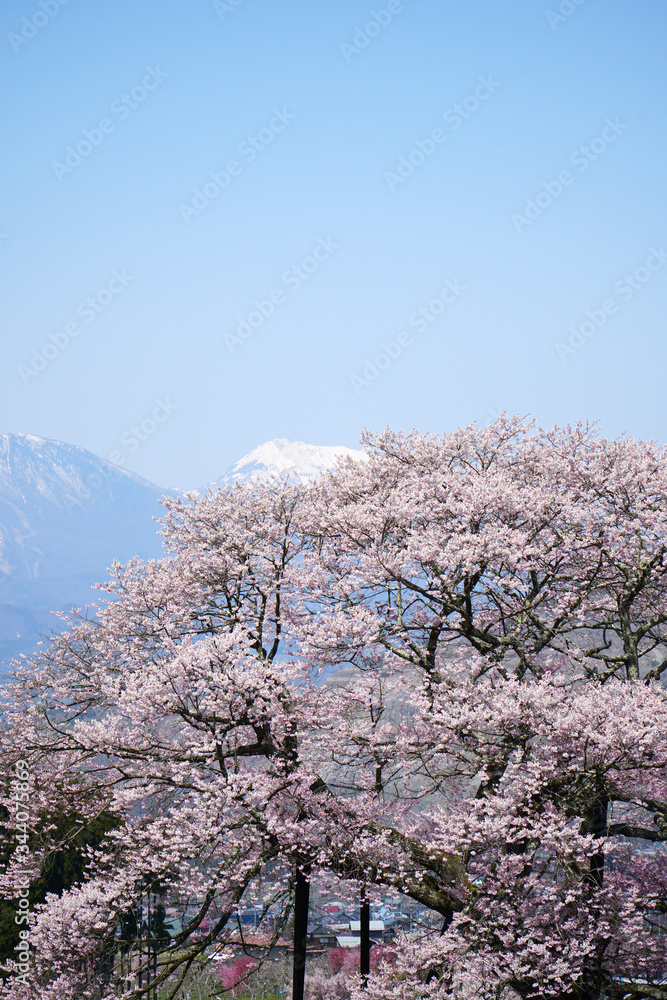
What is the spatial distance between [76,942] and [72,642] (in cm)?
530

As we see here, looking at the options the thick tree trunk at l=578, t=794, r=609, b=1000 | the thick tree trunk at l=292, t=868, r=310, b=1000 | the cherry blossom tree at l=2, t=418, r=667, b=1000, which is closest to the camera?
the cherry blossom tree at l=2, t=418, r=667, b=1000

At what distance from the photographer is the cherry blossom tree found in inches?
394

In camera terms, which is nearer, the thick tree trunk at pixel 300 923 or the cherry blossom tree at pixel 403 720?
the cherry blossom tree at pixel 403 720

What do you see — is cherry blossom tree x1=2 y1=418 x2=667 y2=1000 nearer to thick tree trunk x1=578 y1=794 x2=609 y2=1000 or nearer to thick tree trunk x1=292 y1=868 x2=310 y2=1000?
thick tree trunk x1=578 y1=794 x2=609 y2=1000

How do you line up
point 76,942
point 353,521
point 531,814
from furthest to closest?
point 353,521
point 76,942
point 531,814

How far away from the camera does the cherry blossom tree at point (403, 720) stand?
394 inches

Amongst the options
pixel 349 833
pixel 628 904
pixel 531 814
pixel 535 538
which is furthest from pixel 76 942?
pixel 535 538

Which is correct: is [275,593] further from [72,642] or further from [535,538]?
[535,538]

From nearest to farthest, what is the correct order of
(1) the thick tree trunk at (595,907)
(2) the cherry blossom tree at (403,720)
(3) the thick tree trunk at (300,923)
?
(2) the cherry blossom tree at (403,720)
(1) the thick tree trunk at (595,907)
(3) the thick tree trunk at (300,923)

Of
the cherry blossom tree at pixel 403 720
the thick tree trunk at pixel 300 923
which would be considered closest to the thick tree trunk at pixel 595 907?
the cherry blossom tree at pixel 403 720

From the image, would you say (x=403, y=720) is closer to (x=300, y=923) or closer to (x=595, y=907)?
(x=595, y=907)

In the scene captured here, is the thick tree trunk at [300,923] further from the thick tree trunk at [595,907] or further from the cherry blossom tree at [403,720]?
the thick tree trunk at [595,907]

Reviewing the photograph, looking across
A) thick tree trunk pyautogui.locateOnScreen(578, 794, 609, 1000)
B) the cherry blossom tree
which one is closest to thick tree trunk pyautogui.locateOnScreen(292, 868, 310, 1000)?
the cherry blossom tree

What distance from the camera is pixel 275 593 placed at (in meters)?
14.1
